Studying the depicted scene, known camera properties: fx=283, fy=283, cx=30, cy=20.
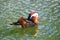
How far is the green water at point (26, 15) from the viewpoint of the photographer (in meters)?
9.41

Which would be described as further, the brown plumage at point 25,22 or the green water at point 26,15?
the brown plumage at point 25,22

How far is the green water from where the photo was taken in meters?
9.41

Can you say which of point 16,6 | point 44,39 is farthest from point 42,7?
point 44,39

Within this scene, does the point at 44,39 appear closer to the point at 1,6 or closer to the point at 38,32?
the point at 38,32

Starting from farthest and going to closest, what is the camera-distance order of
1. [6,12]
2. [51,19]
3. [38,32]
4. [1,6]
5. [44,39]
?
[1,6] < [6,12] < [51,19] < [38,32] < [44,39]

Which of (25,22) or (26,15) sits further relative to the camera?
(26,15)

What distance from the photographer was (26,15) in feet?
36.1

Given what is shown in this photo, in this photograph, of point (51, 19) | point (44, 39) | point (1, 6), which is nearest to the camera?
point (44, 39)

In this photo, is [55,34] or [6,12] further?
[6,12]

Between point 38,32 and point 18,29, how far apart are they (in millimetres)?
820

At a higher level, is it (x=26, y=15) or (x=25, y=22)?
(x=26, y=15)

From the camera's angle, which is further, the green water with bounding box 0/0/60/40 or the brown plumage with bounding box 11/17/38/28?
the brown plumage with bounding box 11/17/38/28

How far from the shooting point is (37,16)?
34.2 ft

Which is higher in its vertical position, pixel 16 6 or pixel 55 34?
pixel 16 6
